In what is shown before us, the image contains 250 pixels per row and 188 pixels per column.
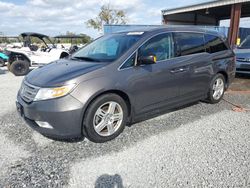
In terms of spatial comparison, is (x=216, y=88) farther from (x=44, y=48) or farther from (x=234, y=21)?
(x=234, y=21)

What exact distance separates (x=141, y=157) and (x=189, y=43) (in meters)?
2.47

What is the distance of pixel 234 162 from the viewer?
2.89 meters

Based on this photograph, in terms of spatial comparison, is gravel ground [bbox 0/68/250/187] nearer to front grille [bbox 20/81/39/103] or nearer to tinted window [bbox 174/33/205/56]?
front grille [bbox 20/81/39/103]

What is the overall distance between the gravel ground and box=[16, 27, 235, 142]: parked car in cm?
29

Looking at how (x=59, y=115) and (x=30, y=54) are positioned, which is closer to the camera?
(x=59, y=115)

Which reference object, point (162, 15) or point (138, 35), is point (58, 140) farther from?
point (162, 15)

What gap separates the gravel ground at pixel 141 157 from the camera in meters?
2.55

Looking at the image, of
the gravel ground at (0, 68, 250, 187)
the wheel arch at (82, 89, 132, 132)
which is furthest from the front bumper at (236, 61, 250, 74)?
the wheel arch at (82, 89, 132, 132)

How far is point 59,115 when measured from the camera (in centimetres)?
297

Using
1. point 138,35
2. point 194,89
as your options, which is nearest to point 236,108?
point 194,89

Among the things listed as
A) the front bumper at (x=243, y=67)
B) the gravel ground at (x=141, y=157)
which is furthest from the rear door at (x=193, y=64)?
the front bumper at (x=243, y=67)

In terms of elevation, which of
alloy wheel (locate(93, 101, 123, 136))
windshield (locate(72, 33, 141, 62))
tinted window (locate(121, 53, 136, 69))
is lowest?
alloy wheel (locate(93, 101, 123, 136))

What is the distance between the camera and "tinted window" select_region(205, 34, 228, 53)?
4816mm

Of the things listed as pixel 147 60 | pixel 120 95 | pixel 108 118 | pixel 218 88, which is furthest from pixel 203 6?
pixel 108 118
